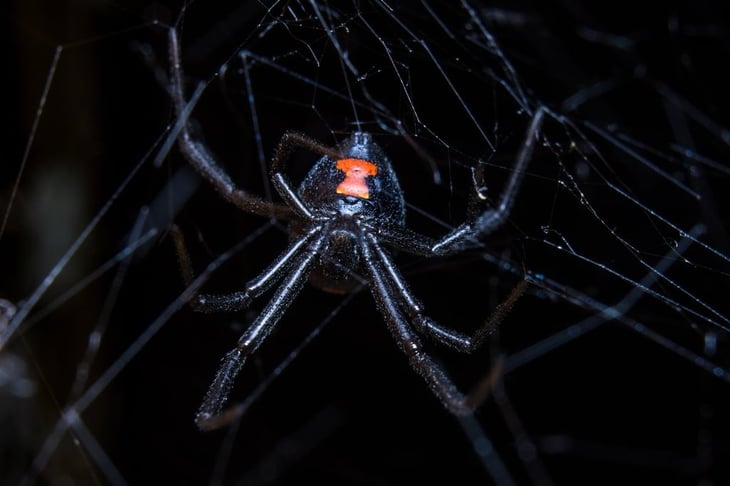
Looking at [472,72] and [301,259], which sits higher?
[472,72]

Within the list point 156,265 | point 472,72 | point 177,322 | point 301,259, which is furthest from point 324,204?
point 177,322

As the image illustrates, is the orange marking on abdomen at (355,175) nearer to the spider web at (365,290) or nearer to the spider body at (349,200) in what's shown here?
the spider body at (349,200)

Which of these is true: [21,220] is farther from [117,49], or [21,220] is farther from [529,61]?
[529,61]

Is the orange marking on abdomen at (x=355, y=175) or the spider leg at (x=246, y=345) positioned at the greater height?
the orange marking on abdomen at (x=355, y=175)

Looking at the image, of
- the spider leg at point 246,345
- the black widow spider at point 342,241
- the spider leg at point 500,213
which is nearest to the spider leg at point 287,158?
the black widow spider at point 342,241

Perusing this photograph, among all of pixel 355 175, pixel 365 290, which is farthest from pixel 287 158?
pixel 365 290

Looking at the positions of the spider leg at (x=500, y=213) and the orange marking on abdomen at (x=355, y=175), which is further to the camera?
the orange marking on abdomen at (x=355, y=175)
